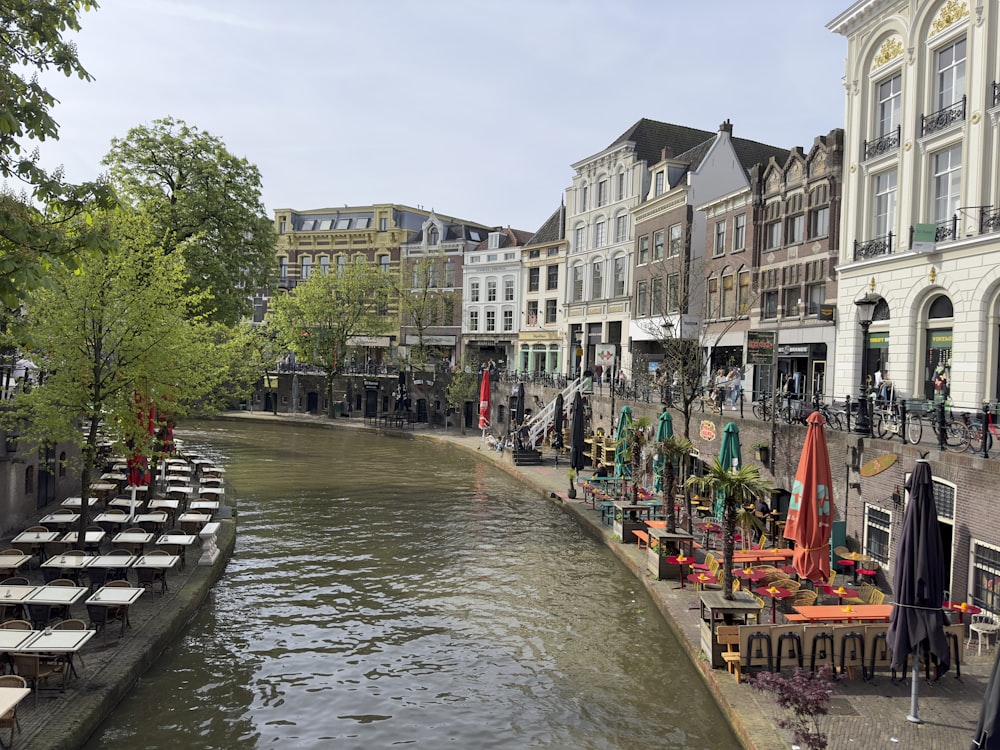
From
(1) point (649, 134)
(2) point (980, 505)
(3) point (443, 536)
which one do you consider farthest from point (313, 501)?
(1) point (649, 134)

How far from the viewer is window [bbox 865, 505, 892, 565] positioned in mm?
15938

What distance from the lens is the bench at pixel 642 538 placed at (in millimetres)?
19664

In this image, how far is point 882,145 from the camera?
2444cm

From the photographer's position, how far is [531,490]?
98.5 ft

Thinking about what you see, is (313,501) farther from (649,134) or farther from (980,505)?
(649,134)

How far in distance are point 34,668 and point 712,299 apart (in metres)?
33.9

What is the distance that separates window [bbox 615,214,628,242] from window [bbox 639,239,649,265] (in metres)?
2.79

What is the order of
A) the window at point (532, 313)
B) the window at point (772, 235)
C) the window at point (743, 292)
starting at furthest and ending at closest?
the window at point (532, 313) → the window at point (743, 292) → the window at point (772, 235)

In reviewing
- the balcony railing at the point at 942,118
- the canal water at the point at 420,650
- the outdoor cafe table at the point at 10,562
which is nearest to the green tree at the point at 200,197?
the canal water at the point at 420,650

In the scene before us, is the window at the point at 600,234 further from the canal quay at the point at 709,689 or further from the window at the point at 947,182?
the canal quay at the point at 709,689

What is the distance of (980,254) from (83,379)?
22340mm

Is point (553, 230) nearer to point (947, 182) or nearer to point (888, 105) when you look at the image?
point (888, 105)

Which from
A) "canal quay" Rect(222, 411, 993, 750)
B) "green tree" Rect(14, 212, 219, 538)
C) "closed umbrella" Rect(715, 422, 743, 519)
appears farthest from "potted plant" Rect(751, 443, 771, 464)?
"green tree" Rect(14, 212, 219, 538)

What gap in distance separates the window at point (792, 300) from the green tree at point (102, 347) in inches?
980
